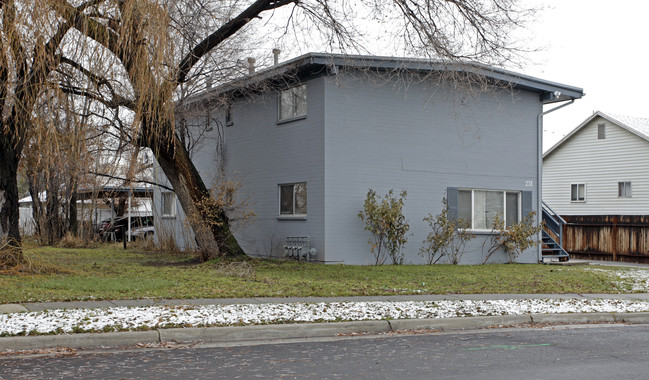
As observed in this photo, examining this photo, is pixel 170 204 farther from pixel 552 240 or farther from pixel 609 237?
pixel 609 237

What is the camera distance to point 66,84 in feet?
40.4

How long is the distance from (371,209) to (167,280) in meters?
6.74

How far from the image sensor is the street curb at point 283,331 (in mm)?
8391

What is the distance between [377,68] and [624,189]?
20.9 meters

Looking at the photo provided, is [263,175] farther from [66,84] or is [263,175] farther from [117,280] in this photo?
[66,84]

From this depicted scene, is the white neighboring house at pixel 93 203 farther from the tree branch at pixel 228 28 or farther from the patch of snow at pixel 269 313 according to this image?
the patch of snow at pixel 269 313

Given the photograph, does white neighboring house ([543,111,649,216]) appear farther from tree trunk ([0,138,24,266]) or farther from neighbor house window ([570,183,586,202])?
tree trunk ([0,138,24,266])

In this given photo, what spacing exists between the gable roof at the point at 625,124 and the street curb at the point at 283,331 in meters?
24.4

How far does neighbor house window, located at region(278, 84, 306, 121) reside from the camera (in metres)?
20.7

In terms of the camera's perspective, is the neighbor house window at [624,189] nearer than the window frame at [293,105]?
No

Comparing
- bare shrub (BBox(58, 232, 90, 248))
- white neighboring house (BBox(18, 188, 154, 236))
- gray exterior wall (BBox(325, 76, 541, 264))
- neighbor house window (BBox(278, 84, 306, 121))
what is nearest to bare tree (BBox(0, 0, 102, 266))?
gray exterior wall (BBox(325, 76, 541, 264))

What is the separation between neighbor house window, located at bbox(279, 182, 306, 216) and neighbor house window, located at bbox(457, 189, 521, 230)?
15.7 feet

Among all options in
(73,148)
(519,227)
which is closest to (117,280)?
(73,148)

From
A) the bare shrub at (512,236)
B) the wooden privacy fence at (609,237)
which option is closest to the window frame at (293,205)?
the bare shrub at (512,236)
